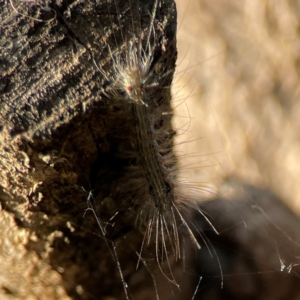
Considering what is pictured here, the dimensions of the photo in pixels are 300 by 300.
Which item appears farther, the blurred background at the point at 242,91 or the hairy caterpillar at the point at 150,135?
the blurred background at the point at 242,91

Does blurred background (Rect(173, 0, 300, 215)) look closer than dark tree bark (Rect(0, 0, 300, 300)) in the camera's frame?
No

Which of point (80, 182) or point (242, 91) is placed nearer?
point (80, 182)

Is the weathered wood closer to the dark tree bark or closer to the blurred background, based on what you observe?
the dark tree bark

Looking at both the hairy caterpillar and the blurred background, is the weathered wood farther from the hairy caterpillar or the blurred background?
the blurred background

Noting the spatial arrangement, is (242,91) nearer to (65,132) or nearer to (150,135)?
(150,135)

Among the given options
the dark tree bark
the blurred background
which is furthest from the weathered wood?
the blurred background

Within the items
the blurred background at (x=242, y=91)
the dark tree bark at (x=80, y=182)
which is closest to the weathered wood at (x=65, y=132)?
the dark tree bark at (x=80, y=182)

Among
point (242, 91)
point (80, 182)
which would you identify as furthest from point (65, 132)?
point (242, 91)

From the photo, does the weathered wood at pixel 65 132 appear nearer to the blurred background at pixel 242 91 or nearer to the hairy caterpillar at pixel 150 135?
the hairy caterpillar at pixel 150 135
